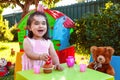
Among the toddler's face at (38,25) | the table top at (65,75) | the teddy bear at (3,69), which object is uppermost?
the toddler's face at (38,25)

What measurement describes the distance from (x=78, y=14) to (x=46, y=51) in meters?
6.98

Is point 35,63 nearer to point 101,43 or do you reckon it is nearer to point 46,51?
point 46,51

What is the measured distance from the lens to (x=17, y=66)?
258cm

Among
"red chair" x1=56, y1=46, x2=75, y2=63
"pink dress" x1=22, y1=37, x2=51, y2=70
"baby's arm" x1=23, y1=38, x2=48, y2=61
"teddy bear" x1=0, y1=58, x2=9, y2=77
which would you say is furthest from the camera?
"teddy bear" x1=0, y1=58, x2=9, y2=77

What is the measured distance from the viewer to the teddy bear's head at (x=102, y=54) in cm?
228

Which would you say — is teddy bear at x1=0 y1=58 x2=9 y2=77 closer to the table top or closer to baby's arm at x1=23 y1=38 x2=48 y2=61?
baby's arm at x1=23 y1=38 x2=48 y2=61

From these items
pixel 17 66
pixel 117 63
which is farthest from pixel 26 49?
pixel 117 63

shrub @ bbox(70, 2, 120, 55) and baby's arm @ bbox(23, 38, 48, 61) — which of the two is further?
shrub @ bbox(70, 2, 120, 55)

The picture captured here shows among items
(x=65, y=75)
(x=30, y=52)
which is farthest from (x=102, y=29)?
(x=65, y=75)

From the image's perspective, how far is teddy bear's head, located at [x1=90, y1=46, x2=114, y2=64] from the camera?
2275mm

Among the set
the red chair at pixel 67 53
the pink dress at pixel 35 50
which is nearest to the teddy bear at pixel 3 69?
the red chair at pixel 67 53

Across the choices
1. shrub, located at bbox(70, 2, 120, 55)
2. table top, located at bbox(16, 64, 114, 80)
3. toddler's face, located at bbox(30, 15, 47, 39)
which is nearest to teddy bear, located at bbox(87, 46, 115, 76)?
table top, located at bbox(16, 64, 114, 80)

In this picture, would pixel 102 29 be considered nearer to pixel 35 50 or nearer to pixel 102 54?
pixel 102 54

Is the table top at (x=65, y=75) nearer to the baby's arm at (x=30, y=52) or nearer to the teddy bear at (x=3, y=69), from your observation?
the baby's arm at (x=30, y=52)
